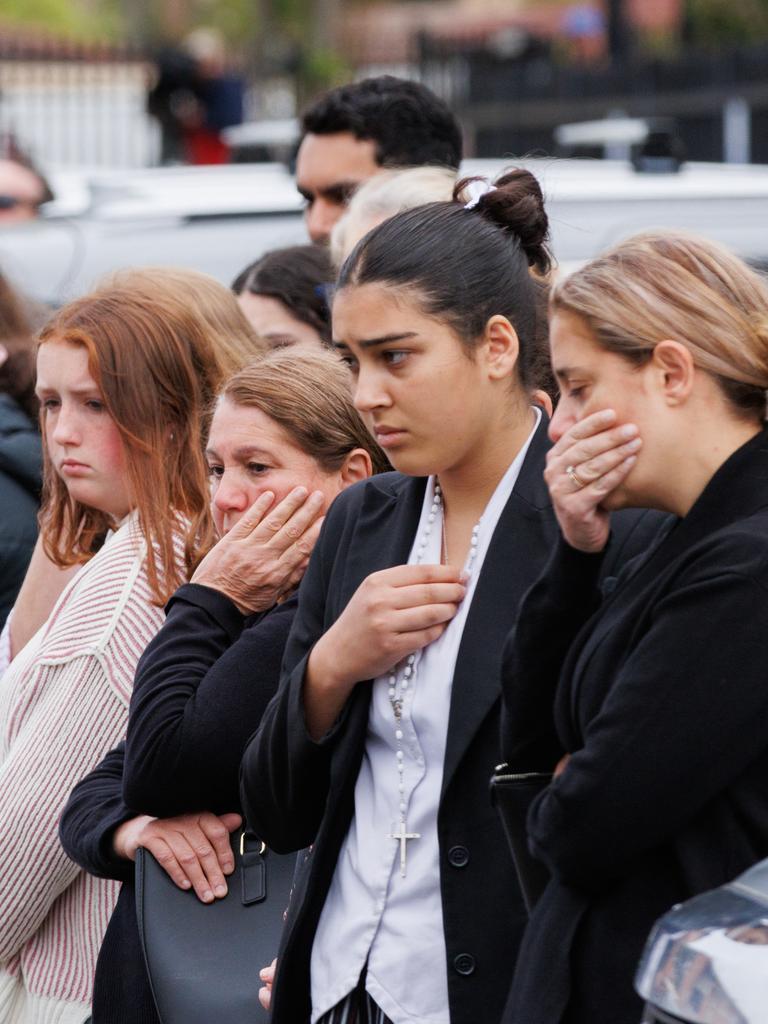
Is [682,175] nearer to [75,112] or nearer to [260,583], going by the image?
[260,583]

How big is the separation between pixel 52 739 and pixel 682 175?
500cm

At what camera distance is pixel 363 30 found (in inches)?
1607

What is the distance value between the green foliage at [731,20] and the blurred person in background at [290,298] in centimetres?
2532

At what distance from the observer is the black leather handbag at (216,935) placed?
265 centimetres

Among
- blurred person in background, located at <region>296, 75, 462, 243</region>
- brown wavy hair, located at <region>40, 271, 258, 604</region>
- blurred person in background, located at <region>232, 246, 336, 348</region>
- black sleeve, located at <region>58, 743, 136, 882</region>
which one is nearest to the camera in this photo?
black sleeve, located at <region>58, 743, 136, 882</region>

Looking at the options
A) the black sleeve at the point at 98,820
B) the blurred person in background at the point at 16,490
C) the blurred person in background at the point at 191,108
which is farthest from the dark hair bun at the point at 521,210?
the blurred person in background at the point at 191,108

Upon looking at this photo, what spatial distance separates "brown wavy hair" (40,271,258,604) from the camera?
11.2 feet

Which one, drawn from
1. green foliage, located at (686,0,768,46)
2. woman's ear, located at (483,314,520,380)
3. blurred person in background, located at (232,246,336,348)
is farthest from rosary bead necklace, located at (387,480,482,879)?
green foliage, located at (686,0,768,46)

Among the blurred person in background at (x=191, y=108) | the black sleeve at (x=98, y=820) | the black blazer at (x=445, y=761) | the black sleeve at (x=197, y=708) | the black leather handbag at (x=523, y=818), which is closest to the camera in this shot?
the black leather handbag at (x=523, y=818)

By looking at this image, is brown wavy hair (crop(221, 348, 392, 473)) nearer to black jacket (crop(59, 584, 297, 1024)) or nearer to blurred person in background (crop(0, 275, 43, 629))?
black jacket (crop(59, 584, 297, 1024))

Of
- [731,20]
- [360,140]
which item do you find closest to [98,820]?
[360,140]

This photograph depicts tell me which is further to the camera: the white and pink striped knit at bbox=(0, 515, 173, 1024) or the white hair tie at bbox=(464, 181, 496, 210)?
the white and pink striped knit at bbox=(0, 515, 173, 1024)

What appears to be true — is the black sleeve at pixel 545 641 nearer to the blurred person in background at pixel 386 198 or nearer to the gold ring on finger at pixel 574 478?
the gold ring on finger at pixel 574 478

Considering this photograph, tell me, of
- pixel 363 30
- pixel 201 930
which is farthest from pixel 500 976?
pixel 363 30
